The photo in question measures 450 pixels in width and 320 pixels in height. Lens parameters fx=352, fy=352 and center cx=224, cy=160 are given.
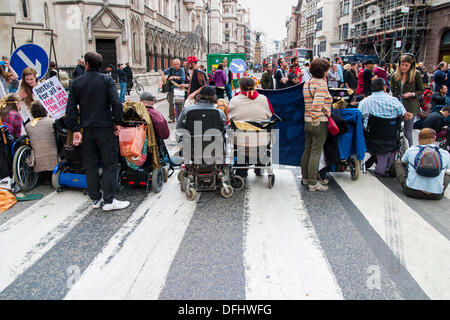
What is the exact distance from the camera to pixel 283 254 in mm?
3828

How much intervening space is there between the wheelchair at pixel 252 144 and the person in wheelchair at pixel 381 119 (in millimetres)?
1907

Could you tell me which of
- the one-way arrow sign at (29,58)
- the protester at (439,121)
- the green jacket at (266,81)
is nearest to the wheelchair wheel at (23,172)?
the one-way arrow sign at (29,58)

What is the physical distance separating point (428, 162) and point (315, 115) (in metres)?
1.78

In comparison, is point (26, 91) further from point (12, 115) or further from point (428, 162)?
point (428, 162)

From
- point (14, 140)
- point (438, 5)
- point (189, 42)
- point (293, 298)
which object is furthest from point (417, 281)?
point (189, 42)

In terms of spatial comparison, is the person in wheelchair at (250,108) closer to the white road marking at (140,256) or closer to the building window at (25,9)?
the white road marking at (140,256)

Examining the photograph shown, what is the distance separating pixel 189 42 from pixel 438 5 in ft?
144

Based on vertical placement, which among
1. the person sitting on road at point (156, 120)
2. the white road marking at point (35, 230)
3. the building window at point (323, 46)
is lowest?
the white road marking at point (35, 230)

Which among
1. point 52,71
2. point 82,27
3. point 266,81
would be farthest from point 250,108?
point 82,27

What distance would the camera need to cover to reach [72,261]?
3717 mm

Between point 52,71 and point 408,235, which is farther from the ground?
point 52,71

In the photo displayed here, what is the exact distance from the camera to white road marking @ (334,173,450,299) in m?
3.35

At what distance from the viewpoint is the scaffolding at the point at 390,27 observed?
115 ft
